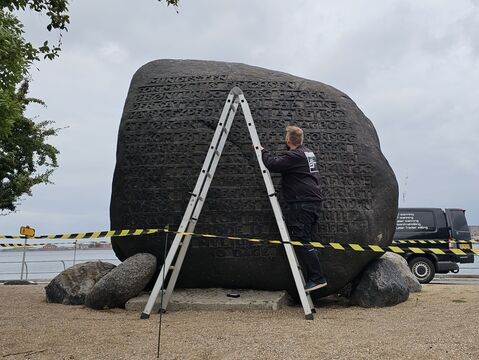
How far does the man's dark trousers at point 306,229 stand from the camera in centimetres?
580

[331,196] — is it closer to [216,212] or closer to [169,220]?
[216,212]

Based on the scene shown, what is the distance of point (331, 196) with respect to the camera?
6598 millimetres

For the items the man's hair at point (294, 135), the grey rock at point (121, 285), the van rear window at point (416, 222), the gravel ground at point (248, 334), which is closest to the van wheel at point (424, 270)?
the van rear window at point (416, 222)

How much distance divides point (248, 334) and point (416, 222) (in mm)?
9360

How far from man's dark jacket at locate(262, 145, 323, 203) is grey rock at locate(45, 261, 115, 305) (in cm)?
299

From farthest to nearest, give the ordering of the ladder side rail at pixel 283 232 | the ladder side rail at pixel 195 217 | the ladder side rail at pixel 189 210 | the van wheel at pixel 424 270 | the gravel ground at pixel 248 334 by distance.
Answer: the van wheel at pixel 424 270 → the ladder side rail at pixel 195 217 → the ladder side rail at pixel 189 210 → the ladder side rail at pixel 283 232 → the gravel ground at pixel 248 334

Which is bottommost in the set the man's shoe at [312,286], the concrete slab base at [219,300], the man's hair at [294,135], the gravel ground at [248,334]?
the gravel ground at [248,334]

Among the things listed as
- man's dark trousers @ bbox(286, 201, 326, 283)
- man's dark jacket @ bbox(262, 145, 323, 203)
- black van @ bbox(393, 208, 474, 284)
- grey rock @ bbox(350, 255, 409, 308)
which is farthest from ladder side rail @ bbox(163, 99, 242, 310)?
black van @ bbox(393, 208, 474, 284)

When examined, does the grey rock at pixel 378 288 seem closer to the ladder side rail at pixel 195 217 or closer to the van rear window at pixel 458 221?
the ladder side rail at pixel 195 217

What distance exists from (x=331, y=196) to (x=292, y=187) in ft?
2.64

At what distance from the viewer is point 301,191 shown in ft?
19.6

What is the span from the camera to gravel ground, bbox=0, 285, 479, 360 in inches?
155

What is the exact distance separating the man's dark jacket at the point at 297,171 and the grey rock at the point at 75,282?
299cm

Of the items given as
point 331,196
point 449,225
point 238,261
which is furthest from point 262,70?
point 449,225
